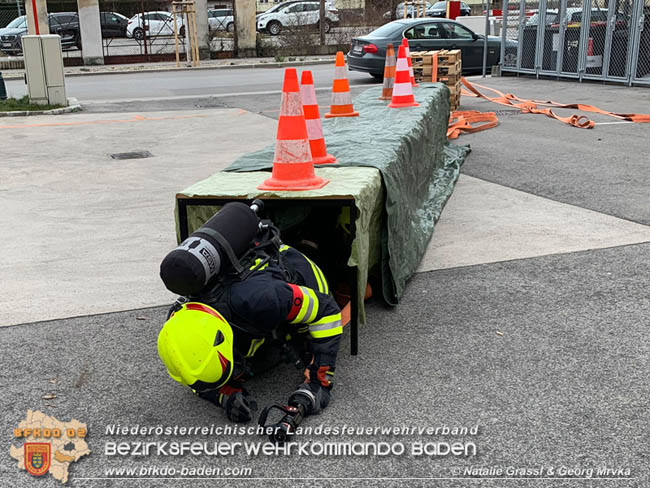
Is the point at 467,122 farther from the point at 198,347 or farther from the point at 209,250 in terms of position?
the point at 198,347

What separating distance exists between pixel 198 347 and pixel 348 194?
109 centimetres

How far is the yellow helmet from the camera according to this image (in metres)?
2.90

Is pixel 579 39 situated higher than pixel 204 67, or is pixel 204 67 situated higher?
pixel 579 39

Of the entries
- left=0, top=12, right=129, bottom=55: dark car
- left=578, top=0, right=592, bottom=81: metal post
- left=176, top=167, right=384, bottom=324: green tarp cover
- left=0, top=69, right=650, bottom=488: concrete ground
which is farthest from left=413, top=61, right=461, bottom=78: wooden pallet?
left=0, top=12, right=129, bottom=55: dark car

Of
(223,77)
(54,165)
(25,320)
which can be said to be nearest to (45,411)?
(25,320)

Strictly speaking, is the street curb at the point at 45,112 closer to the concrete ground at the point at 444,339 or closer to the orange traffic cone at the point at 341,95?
the concrete ground at the point at 444,339

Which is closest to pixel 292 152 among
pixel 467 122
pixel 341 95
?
pixel 341 95

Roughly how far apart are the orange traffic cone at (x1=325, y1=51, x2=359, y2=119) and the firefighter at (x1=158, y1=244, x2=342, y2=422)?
3.24 metres

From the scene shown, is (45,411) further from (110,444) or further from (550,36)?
(550,36)

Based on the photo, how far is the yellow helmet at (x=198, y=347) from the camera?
2902 millimetres

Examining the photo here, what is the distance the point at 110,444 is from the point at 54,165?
6697 millimetres

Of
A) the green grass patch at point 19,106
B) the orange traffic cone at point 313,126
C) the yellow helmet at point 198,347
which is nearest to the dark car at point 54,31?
the green grass patch at point 19,106

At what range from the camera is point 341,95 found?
6473 mm

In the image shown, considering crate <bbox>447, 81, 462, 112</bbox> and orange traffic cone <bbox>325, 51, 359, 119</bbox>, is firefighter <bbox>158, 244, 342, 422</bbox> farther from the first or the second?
crate <bbox>447, 81, 462, 112</bbox>
